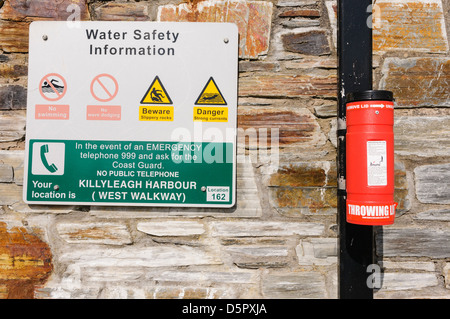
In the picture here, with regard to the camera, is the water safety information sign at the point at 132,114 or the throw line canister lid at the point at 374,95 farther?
the water safety information sign at the point at 132,114

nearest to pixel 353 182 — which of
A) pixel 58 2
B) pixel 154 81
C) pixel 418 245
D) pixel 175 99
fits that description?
pixel 418 245

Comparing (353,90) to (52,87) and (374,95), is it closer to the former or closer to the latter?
Result: (374,95)

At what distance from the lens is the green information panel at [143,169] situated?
1579 mm

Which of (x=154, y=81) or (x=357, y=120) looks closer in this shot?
(x=357, y=120)

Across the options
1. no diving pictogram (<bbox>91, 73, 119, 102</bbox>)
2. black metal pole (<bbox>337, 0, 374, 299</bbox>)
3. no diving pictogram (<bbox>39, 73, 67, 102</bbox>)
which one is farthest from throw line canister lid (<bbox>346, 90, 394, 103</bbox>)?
no diving pictogram (<bbox>39, 73, 67, 102</bbox>)

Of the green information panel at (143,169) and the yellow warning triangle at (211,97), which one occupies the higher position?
the yellow warning triangle at (211,97)

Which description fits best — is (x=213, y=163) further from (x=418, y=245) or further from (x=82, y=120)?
(x=418, y=245)

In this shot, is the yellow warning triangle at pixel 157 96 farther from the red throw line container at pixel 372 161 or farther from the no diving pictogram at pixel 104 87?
the red throw line container at pixel 372 161

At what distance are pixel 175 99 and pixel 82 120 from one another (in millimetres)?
459

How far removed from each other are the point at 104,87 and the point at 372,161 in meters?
1.26

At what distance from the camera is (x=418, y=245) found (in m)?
1.59

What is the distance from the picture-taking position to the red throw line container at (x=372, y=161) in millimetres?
1340

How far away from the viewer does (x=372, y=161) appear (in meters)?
1.35

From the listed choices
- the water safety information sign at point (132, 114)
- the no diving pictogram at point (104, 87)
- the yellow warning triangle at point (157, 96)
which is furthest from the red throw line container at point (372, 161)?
the no diving pictogram at point (104, 87)
